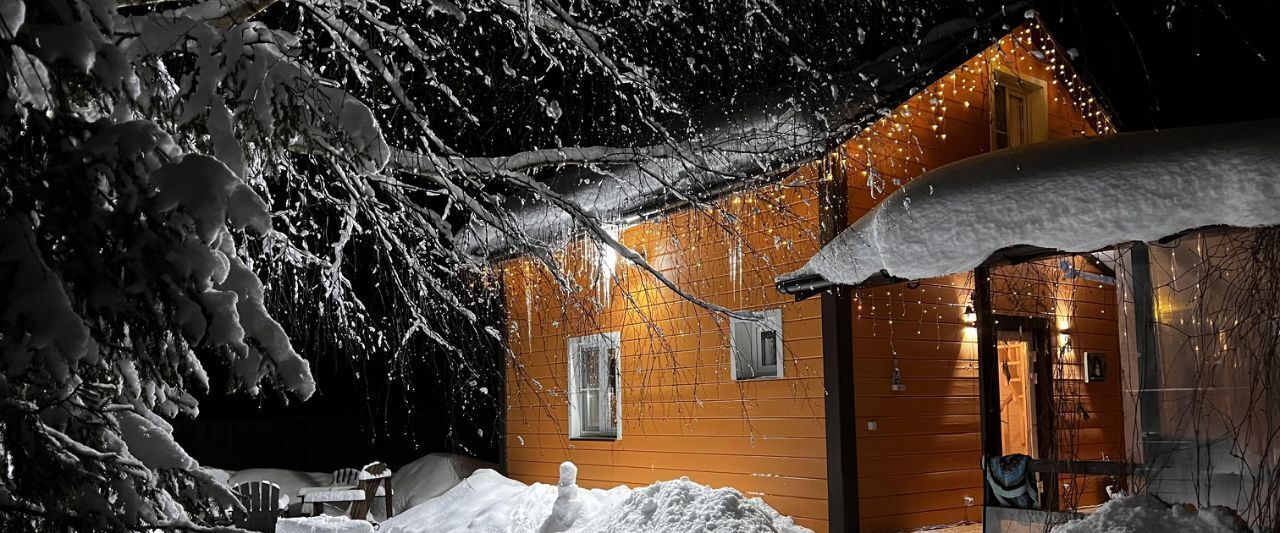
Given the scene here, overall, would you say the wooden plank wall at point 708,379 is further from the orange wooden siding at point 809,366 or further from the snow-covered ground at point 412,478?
the snow-covered ground at point 412,478

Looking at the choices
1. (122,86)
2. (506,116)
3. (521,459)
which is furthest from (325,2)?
(521,459)

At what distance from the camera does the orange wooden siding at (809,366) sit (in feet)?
28.8

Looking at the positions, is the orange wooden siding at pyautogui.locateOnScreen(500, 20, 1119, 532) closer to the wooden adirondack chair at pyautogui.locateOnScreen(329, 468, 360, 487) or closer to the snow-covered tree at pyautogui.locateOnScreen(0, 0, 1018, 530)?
the snow-covered tree at pyautogui.locateOnScreen(0, 0, 1018, 530)

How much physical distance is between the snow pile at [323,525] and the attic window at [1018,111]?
7708 mm

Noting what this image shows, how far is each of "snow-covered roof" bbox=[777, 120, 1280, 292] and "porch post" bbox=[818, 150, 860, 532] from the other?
1587 mm

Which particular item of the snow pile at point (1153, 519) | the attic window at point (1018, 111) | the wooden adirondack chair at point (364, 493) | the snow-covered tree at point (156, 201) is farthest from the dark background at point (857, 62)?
the snow pile at point (1153, 519)

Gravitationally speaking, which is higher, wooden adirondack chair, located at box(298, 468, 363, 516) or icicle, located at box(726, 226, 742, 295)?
icicle, located at box(726, 226, 742, 295)

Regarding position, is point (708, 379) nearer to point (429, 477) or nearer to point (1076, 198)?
point (1076, 198)

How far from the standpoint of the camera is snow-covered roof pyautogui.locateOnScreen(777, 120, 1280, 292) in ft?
17.2

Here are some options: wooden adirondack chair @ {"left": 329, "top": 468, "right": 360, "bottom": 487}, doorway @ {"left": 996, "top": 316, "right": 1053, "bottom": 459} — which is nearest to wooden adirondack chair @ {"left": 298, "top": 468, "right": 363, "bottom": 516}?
wooden adirondack chair @ {"left": 329, "top": 468, "right": 360, "bottom": 487}

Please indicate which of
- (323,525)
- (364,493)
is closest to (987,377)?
(323,525)

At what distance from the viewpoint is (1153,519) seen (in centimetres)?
575

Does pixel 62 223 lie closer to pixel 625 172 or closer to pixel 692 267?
pixel 625 172

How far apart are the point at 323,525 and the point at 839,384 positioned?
17.9 feet
